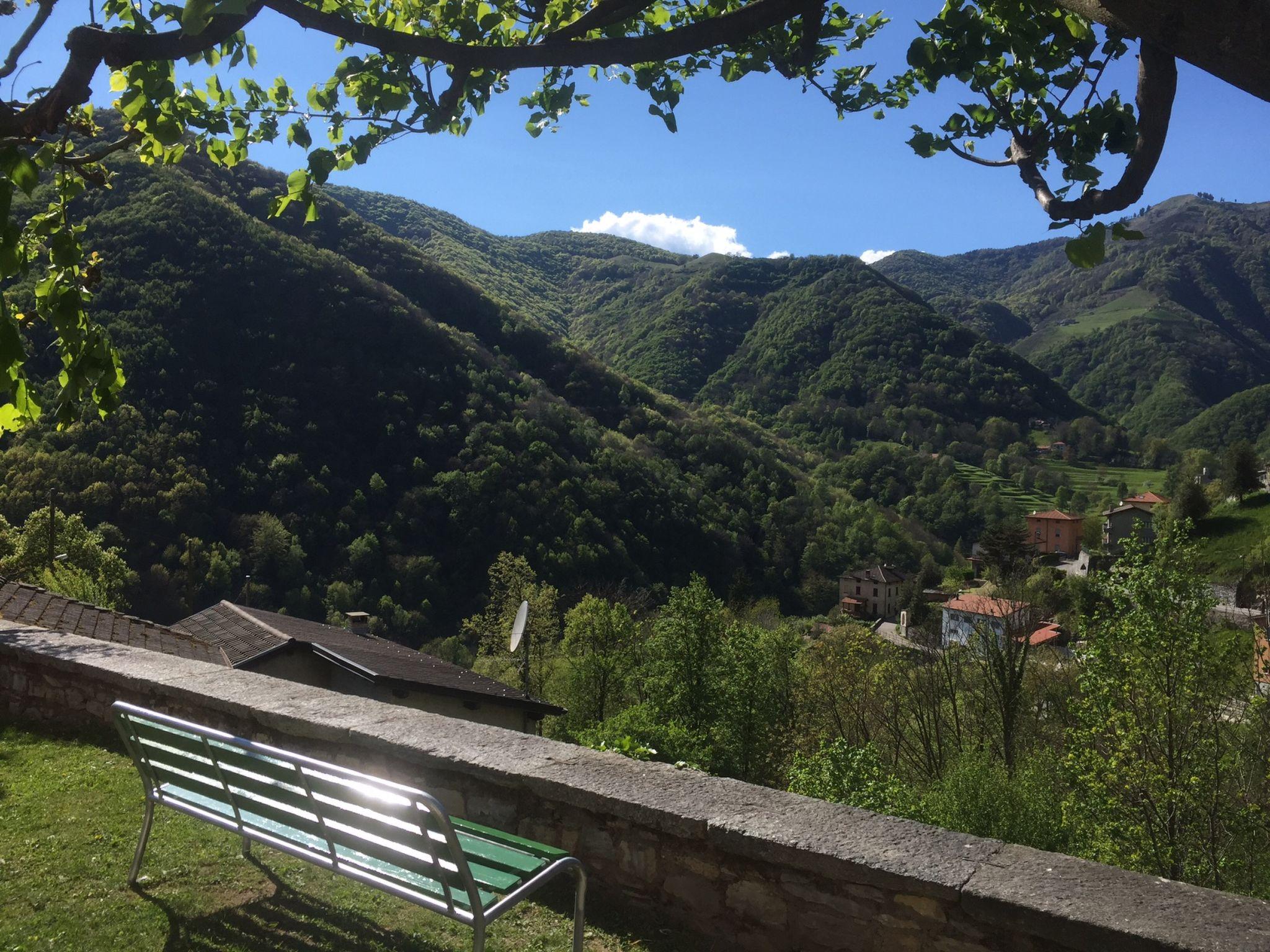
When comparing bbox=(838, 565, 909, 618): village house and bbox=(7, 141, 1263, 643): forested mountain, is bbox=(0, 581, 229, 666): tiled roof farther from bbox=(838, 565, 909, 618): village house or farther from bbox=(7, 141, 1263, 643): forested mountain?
bbox=(838, 565, 909, 618): village house

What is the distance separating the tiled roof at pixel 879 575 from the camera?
187 ft

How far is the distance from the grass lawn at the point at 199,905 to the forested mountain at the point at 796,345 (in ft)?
297

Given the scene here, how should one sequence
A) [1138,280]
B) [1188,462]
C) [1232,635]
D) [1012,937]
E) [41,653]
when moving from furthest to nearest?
1. [1138,280]
2. [1188,462]
3. [1232,635]
4. [41,653]
5. [1012,937]

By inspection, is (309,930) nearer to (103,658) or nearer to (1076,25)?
(103,658)

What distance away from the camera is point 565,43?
7.75 feet

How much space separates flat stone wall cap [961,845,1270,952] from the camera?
2035 mm

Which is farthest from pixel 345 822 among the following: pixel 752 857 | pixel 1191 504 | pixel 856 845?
pixel 1191 504

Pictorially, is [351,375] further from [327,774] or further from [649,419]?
[327,774]

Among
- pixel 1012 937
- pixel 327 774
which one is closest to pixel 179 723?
pixel 327 774

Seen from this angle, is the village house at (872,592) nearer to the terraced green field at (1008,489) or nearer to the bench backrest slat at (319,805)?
the terraced green field at (1008,489)

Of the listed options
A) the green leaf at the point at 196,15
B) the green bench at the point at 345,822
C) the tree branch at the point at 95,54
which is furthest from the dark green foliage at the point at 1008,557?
the green leaf at the point at 196,15

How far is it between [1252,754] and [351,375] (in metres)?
48.8

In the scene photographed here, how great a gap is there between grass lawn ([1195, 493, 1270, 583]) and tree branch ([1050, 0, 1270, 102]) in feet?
125

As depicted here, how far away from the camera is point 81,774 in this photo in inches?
152
